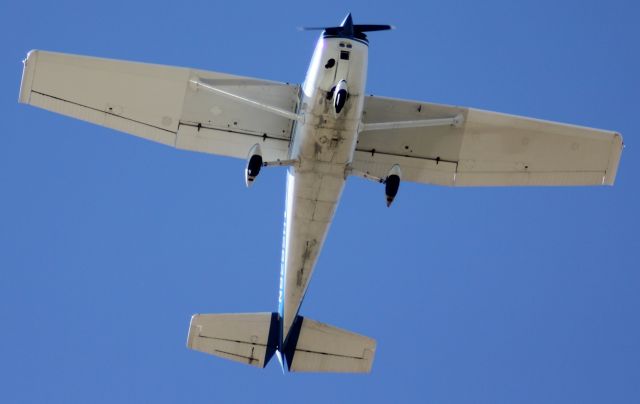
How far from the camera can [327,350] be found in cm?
2612

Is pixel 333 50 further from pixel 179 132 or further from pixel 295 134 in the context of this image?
pixel 179 132

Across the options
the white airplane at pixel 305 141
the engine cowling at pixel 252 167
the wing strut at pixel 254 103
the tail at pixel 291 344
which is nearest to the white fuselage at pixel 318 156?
the white airplane at pixel 305 141

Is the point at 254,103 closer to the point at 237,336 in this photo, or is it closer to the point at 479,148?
the point at 479,148

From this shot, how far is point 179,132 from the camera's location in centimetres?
2508

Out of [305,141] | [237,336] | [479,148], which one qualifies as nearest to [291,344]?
[237,336]

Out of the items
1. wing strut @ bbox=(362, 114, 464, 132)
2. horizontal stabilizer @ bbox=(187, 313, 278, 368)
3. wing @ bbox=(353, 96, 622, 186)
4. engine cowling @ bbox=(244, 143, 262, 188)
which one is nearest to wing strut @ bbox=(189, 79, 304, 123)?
engine cowling @ bbox=(244, 143, 262, 188)

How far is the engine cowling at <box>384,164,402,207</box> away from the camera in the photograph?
77.9ft

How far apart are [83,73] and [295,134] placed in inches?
183

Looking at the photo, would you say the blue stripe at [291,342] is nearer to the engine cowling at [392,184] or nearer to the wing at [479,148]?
the wing at [479,148]

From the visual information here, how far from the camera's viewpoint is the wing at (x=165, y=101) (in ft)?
80.2

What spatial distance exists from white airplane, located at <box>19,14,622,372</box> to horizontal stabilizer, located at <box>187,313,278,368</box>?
0.02 metres

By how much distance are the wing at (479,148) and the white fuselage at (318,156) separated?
5.68ft

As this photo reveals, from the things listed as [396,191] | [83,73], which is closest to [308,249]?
[396,191]

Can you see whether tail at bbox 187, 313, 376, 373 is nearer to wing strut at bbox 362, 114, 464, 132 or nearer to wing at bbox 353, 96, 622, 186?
wing at bbox 353, 96, 622, 186
